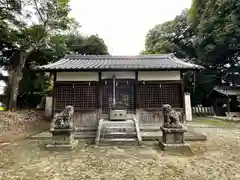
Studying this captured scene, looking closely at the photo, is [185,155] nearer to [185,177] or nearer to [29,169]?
[185,177]

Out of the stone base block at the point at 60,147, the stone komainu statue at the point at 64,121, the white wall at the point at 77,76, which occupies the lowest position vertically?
the stone base block at the point at 60,147

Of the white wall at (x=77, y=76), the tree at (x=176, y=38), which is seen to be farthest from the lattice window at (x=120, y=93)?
the tree at (x=176, y=38)

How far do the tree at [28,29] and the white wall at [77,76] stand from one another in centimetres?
599

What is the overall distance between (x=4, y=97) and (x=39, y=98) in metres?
3.16

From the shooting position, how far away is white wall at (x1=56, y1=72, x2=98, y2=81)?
9.66 meters

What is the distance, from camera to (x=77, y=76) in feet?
31.8

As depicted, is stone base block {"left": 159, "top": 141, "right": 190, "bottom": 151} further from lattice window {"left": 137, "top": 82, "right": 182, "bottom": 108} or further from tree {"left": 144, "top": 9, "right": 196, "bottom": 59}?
tree {"left": 144, "top": 9, "right": 196, "bottom": 59}

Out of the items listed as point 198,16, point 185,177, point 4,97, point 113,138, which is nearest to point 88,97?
point 113,138

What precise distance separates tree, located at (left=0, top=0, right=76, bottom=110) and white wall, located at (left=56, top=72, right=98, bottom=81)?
5989 mm

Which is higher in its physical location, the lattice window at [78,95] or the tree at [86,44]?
the tree at [86,44]

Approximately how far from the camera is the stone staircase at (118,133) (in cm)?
690

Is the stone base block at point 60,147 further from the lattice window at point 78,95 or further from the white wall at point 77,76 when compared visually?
the white wall at point 77,76

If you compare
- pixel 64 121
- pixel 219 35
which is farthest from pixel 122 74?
pixel 219 35

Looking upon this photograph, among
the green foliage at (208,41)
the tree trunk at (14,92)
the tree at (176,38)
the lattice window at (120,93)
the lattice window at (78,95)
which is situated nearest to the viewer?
the lattice window at (78,95)
